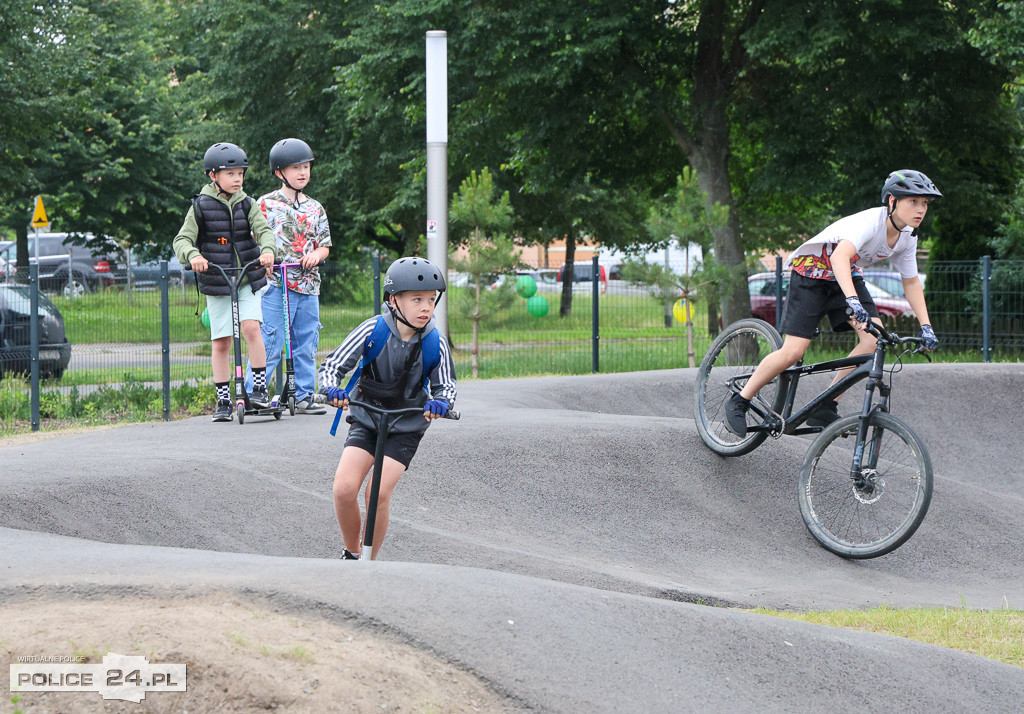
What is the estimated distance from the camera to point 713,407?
327 inches

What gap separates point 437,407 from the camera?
16.3 feet

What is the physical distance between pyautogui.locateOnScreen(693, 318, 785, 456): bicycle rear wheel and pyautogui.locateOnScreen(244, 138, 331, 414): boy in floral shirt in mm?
3329

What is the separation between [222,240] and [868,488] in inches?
206

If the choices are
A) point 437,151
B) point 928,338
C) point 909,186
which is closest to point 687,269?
point 437,151

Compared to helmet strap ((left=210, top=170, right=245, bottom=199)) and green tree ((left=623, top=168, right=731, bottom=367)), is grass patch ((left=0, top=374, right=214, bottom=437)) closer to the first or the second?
helmet strap ((left=210, top=170, right=245, bottom=199))

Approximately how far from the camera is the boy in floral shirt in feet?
29.6

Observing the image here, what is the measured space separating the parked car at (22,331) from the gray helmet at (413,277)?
731cm

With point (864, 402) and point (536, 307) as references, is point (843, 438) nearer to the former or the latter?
point (864, 402)

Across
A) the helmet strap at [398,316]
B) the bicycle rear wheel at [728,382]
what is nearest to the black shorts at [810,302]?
the bicycle rear wheel at [728,382]

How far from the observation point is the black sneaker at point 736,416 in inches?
304

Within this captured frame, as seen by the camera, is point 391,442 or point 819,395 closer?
point 391,442

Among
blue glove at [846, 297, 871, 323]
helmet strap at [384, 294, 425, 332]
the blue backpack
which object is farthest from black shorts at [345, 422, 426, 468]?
blue glove at [846, 297, 871, 323]

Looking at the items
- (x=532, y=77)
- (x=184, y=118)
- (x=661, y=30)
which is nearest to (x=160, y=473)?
(x=532, y=77)

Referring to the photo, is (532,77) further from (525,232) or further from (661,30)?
(525,232)
